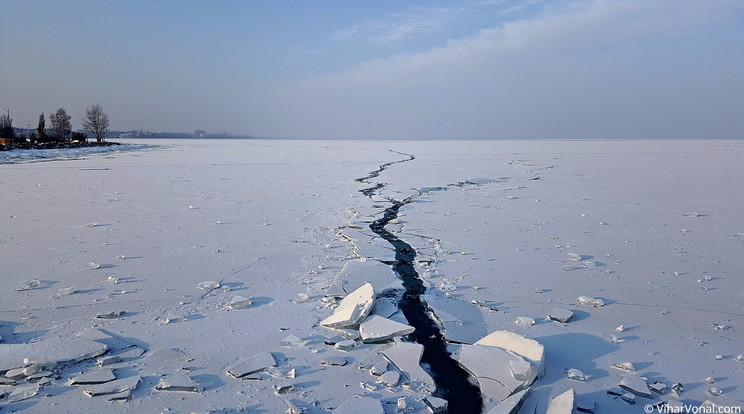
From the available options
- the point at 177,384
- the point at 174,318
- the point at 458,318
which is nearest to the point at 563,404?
the point at 458,318

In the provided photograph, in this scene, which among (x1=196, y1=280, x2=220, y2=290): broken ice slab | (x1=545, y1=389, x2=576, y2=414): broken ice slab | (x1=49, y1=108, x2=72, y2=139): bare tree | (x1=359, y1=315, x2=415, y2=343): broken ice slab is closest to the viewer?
(x1=545, y1=389, x2=576, y2=414): broken ice slab

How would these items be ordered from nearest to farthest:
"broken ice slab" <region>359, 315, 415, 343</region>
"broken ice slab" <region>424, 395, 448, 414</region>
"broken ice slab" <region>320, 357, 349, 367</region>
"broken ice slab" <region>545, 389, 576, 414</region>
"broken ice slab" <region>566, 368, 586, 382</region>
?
"broken ice slab" <region>545, 389, 576, 414</region>
"broken ice slab" <region>424, 395, 448, 414</region>
"broken ice slab" <region>566, 368, 586, 382</region>
"broken ice slab" <region>320, 357, 349, 367</region>
"broken ice slab" <region>359, 315, 415, 343</region>

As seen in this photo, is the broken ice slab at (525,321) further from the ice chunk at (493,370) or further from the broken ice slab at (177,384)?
the broken ice slab at (177,384)

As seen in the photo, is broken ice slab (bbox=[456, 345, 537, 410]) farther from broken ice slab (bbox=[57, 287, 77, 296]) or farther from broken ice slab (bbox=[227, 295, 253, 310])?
broken ice slab (bbox=[57, 287, 77, 296])

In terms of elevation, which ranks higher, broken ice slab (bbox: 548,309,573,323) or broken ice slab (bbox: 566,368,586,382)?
broken ice slab (bbox: 548,309,573,323)

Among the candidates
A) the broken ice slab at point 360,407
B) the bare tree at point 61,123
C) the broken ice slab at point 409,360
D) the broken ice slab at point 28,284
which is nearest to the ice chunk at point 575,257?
the broken ice slab at point 409,360

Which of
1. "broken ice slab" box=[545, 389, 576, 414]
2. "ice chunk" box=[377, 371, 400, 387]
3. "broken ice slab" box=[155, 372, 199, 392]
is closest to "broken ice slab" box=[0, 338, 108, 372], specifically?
"broken ice slab" box=[155, 372, 199, 392]
